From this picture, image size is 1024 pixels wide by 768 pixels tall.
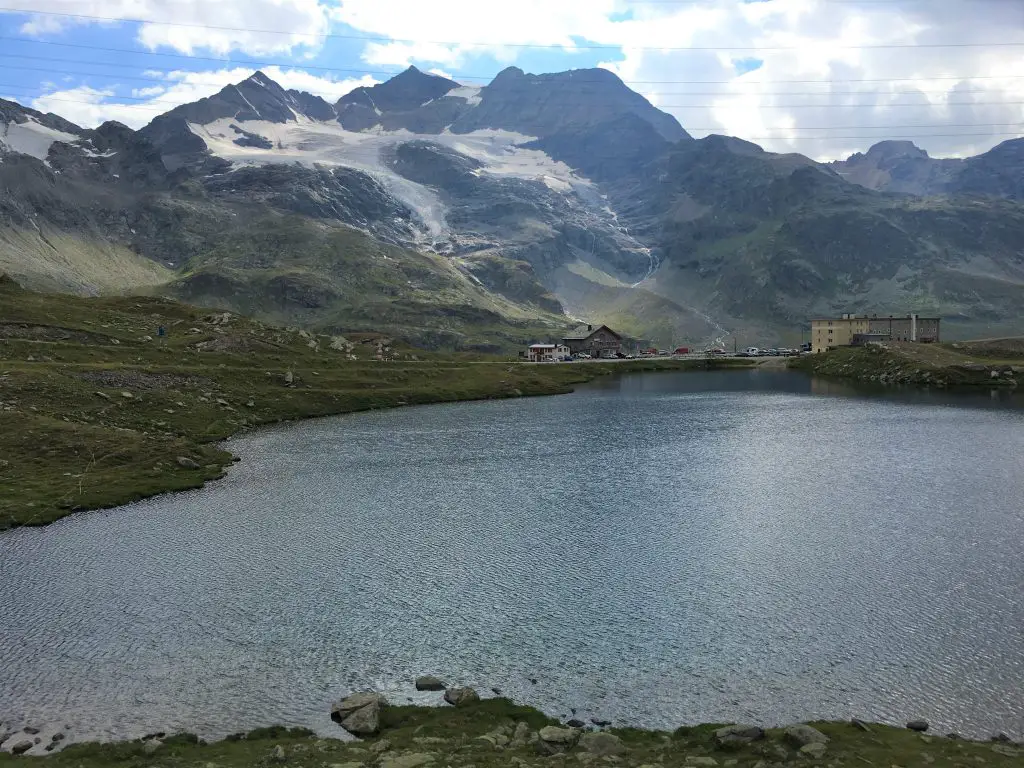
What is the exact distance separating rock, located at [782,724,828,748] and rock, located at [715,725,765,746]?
1.02m

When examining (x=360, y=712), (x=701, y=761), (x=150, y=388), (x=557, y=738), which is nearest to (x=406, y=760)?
(x=360, y=712)

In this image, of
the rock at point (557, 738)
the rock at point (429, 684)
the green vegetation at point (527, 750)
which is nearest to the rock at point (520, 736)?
the green vegetation at point (527, 750)

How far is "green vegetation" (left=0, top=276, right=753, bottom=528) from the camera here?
75625 millimetres

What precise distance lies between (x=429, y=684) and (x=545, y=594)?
1242 cm

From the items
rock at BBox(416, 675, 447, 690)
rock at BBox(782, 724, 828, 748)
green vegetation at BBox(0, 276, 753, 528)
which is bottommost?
rock at BBox(416, 675, 447, 690)

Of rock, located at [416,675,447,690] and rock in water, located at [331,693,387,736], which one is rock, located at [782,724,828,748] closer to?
rock, located at [416,675,447,690]

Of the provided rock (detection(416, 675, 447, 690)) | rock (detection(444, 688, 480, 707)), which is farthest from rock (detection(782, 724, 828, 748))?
rock (detection(416, 675, 447, 690))

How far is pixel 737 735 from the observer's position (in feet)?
94.8

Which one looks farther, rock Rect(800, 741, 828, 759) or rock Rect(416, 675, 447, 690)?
rock Rect(416, 675, 447, 690)

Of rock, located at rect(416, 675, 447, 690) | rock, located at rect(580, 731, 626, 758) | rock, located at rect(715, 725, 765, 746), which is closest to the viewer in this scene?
rock, located at rect(580, 731, 626, 758)

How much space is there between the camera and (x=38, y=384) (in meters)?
97.9

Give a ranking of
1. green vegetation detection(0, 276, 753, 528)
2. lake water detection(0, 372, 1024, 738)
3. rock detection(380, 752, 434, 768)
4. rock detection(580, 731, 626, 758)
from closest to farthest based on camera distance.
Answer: rock detection(380, 752, 434, 768)
rock detection(580, 731, 626, 758)
lake water detection(0, 372, 1024, 738)
green vegetation detection(0, 276, 753, 528)

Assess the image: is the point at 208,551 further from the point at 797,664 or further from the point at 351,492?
the point at 797,664

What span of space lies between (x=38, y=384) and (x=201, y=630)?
72.4m
